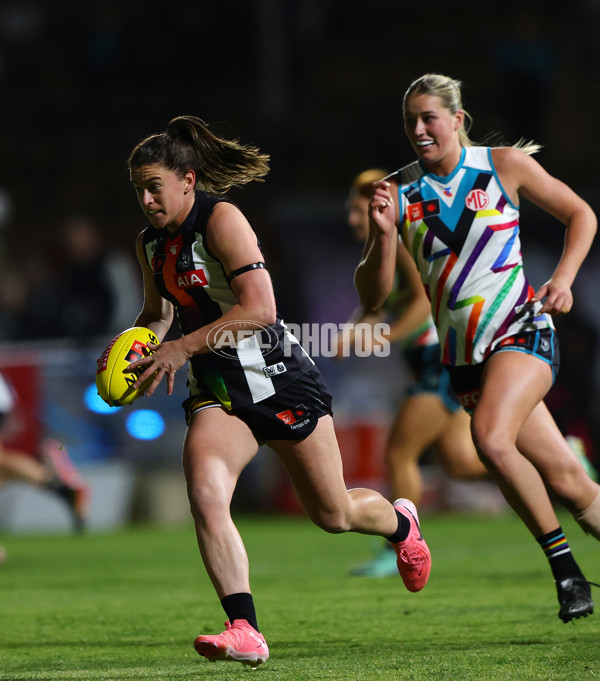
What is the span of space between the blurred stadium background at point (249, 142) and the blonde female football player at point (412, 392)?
198 inches

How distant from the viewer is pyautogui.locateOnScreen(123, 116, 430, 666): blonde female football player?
508cm

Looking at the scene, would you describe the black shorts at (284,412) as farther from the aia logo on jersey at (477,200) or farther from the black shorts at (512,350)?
the aia logo on jersey at (477,200)

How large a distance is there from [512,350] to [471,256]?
45 cm

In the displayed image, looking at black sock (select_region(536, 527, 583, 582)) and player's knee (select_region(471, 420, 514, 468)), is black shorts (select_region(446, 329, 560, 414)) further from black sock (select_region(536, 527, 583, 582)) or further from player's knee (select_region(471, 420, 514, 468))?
black sock (select_region(536, 527, 583, 582))

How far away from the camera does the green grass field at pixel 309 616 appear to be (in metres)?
5.09

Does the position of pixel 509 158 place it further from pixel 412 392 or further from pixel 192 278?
pixel 412 392

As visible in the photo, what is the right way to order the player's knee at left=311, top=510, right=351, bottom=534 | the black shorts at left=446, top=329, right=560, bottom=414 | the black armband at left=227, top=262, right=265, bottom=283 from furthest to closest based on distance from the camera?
the black shorts at left=446, top=329, right=560, bottom=414, the player's knee at left=311, top=510, right=351, bottom=534, the black armband at left=227, top=262, right=265, bottom=283

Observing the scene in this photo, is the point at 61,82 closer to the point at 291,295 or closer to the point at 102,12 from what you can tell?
the point at 102,12

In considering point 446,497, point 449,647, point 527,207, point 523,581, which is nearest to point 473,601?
point 523,581

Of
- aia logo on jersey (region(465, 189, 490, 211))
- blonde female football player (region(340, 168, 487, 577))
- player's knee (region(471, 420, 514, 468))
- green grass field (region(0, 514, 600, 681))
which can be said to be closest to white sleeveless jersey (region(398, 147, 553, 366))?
aia logo on jersey (region(465, 189, 490, 211))

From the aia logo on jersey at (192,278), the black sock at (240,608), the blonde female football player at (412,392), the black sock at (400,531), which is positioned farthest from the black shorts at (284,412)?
the blonde female football player at (412,392)

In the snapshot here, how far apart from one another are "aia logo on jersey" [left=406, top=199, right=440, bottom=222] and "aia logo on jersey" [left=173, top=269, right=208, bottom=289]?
3.83 feet

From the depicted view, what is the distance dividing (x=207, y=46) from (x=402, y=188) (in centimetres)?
1526

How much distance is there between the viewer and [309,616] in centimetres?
679
